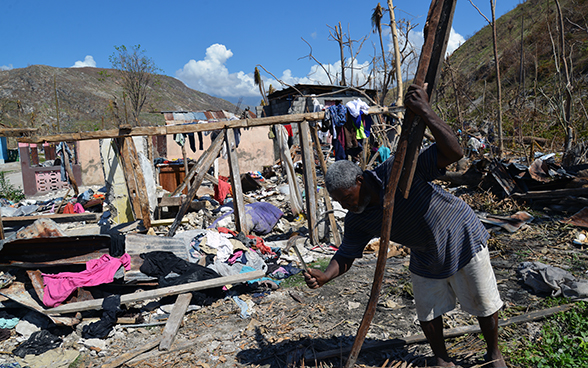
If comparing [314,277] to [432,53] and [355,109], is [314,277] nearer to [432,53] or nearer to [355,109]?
[432,53]

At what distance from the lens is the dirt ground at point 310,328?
9.59 feet

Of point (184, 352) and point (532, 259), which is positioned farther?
point (532, 259)

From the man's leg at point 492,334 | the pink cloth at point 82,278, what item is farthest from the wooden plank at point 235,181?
the man's leg at point 492,334

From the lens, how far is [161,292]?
13.6 feet

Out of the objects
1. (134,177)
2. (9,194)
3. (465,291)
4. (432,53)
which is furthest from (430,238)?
(9,194)

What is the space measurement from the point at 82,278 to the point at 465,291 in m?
4.31

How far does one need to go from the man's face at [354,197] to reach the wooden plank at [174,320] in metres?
2.61

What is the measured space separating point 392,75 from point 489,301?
907 centimetres

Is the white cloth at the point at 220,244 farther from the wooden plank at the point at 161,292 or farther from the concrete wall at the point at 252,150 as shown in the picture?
the concrete wall at the point at 252,150

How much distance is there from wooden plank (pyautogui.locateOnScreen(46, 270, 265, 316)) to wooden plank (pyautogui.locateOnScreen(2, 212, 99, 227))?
4.91m

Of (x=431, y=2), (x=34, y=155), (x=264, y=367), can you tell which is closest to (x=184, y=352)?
(x=264, y=367)

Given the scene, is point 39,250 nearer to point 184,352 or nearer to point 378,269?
point 184,352

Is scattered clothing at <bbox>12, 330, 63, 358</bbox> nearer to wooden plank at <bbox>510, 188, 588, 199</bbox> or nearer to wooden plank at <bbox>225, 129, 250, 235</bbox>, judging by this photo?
wooden plank at <bbox>225, 129, 250, 235</bbox>

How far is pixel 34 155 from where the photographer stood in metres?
16.8
